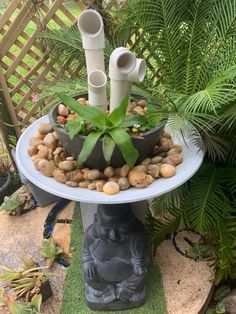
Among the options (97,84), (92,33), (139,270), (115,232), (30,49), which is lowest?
(139,270)

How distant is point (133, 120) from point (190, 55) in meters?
0.70

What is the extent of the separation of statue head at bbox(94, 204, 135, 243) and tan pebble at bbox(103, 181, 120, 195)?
0.30 meters

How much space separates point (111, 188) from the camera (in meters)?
1.02

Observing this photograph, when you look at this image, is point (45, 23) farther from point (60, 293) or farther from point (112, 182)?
point (60, 293)

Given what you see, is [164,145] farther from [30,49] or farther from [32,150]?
[30,49]

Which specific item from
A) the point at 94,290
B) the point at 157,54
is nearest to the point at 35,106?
the point at 157,54

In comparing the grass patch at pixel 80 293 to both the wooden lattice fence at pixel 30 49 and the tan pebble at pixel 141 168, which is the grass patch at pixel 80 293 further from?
the wooden lattice fence at pixel 30 49

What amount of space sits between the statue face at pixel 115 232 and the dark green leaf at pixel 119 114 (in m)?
0.49

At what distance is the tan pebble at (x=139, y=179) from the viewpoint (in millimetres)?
1032

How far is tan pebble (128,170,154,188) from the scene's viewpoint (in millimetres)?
1032

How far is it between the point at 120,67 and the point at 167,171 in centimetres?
35

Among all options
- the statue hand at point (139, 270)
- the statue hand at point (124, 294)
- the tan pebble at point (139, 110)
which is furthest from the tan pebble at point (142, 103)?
the statue hand at point (124, 294)

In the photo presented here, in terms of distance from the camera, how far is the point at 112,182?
3.40 ft

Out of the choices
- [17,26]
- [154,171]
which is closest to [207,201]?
[154,171]
